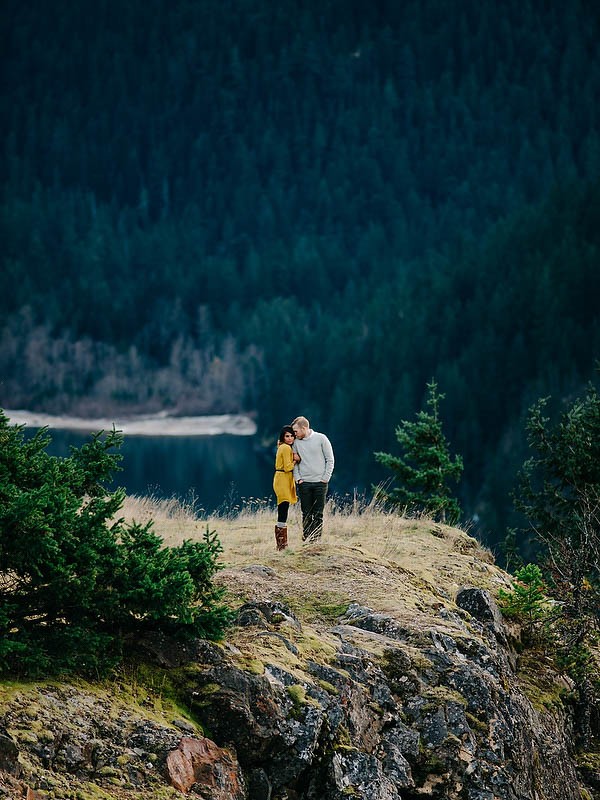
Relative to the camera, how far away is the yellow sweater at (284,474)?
14.8m

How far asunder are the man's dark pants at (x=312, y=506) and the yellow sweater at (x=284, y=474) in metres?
0.27

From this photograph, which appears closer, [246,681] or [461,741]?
[246,681]

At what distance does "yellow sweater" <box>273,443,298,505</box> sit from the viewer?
14.8 m

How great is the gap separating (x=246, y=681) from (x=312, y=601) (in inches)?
122

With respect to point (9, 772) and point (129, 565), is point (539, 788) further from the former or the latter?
point (9, 772)

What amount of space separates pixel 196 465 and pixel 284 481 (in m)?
112

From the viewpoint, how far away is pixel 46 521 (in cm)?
853

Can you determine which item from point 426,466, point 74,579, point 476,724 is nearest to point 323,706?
point 476,724

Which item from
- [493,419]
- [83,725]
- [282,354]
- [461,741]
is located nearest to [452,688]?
[461,741]

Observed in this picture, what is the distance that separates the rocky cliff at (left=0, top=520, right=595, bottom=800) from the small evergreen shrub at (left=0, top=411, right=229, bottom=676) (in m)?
0.25

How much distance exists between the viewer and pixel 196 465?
413 feet

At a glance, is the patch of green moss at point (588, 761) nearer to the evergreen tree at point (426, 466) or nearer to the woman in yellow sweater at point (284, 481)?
the woman in yellow sweater at point (284, 481)

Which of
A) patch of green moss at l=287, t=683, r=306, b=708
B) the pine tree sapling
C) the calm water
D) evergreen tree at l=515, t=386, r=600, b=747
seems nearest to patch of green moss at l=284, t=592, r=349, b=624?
patch of green moss at l=287, t=683, r=306, b=708

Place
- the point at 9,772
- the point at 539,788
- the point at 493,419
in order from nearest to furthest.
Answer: the point at 9,772, the point at 539,788, the point at 493,419
